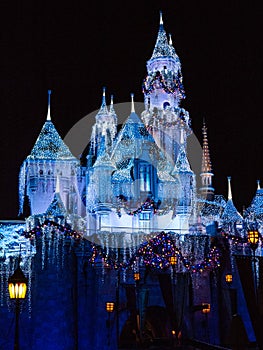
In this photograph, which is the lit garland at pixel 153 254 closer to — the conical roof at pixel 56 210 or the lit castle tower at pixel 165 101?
the conical roof at pixel 56 210

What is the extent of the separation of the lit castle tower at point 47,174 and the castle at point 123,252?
63 millimetres

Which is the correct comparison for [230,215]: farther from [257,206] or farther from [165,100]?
[165,100]

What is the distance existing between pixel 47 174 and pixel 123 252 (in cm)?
953

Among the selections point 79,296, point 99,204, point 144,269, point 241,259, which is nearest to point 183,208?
point 99,204

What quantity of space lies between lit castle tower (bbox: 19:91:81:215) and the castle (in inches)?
2.5

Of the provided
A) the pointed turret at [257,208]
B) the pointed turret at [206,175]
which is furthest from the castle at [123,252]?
the pointed turret at [206,175]

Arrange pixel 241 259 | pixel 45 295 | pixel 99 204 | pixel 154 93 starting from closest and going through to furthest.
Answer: pixel 241 259 → pixel 45 295 → pixel 99 204 → pixel 154 93

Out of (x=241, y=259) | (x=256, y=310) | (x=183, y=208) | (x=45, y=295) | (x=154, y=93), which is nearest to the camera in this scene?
(x=256, y=310)

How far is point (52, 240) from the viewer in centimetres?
2355

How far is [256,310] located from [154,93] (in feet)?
102

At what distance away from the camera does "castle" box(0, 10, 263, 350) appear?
2312 centimetres

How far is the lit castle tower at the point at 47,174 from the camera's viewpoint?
31.4 m

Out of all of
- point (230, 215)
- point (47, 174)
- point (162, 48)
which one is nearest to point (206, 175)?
point (162, 48)

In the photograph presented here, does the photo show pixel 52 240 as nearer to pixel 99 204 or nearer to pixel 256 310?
pixel 99 204
